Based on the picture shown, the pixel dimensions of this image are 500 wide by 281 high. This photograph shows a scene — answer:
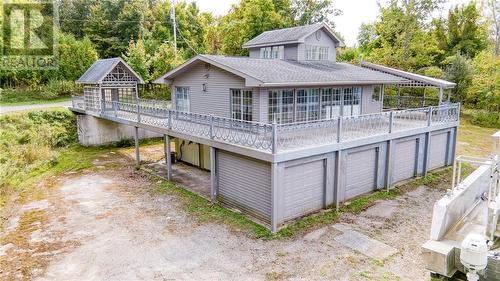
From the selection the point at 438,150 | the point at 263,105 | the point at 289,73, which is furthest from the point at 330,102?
the point at 438,150

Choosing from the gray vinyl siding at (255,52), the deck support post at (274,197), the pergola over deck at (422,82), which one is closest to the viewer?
the deck support post at (274,197)

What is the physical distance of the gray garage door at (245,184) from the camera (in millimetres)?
11953

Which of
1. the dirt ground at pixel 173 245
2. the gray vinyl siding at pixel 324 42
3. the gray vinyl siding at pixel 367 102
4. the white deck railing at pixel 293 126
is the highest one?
the gray vinyl siding at pixel 324 42

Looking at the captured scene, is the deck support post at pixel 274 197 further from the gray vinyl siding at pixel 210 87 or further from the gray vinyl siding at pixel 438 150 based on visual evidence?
the gray vinyl siding at pixel 438 150

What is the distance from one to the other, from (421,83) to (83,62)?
1257 inches

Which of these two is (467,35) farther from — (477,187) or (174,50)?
(477,187)

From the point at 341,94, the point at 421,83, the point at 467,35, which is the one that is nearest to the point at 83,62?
the point at 341,94

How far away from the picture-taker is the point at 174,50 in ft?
107

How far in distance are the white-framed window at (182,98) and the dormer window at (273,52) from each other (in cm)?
573

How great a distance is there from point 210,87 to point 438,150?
12.5 metres

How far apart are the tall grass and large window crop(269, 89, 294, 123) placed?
38.4ft

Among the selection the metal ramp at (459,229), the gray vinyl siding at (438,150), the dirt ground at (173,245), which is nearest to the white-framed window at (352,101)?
the gray vinyl siding at (438,150)

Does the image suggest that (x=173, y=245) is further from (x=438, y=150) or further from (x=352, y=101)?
(x=438, y=150)

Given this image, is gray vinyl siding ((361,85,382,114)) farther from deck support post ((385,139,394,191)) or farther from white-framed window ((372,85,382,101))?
deck support post ((385,139,394,191))
